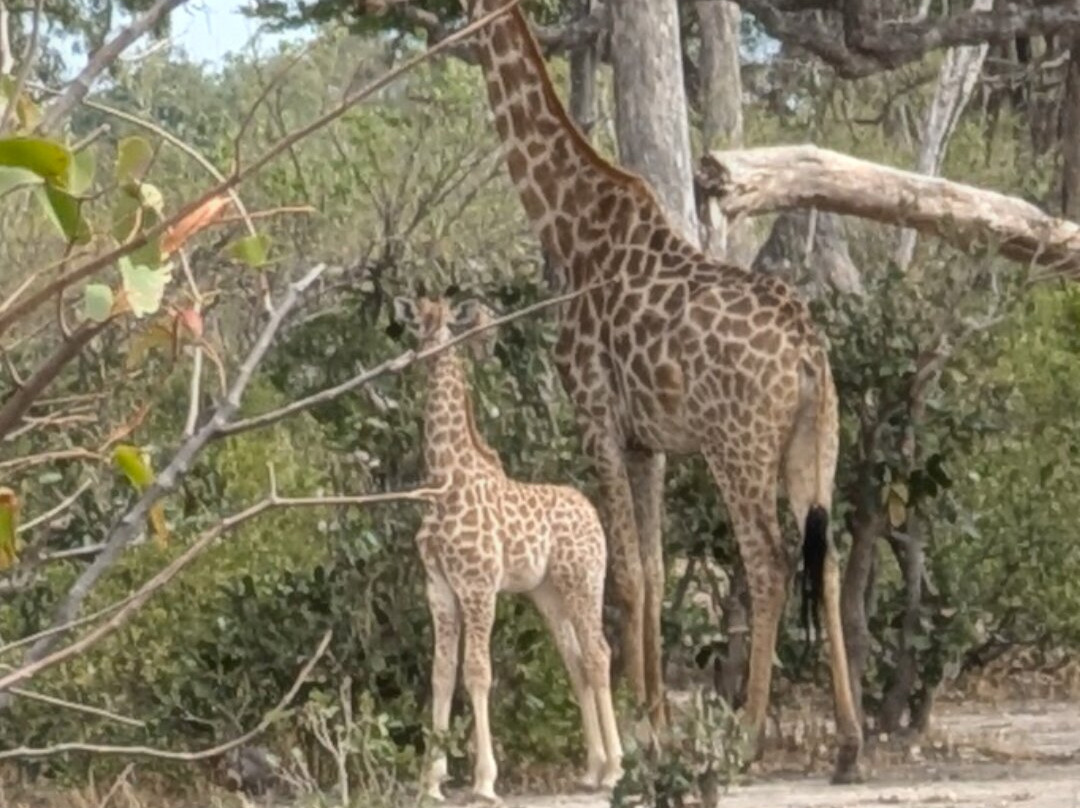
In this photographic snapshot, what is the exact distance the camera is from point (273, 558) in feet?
28.2

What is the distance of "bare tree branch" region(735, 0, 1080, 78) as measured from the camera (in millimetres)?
10406

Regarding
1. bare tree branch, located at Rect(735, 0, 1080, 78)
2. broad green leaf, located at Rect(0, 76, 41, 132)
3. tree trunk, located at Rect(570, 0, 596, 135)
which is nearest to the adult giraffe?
bare tree branch, located at Rect(735, 0, 1080, 78)

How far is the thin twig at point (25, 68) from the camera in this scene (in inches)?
59.5

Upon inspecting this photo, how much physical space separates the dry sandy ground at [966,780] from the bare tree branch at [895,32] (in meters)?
2.69

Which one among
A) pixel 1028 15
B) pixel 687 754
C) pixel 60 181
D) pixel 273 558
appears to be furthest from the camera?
pixel 1028 15

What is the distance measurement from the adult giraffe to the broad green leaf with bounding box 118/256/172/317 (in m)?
5.94

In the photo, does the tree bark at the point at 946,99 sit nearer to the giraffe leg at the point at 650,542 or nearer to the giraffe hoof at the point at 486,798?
the giraffe leg at the point at 650,542

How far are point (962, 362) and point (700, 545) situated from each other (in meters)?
0.99

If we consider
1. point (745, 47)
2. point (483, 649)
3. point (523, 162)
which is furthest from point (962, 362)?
point (745, 47)

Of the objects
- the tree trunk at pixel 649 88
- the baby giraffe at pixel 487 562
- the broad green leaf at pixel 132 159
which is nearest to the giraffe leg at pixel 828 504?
the baby giraffe at pixel 487 562

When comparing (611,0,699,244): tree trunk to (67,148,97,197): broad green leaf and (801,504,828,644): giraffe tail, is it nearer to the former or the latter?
(801,504,828,644): giraffe tail

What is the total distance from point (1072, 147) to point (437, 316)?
6446 millimetres

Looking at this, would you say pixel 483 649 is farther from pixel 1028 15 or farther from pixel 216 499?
pixel 1028 15

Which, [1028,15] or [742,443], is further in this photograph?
[1028,15]
